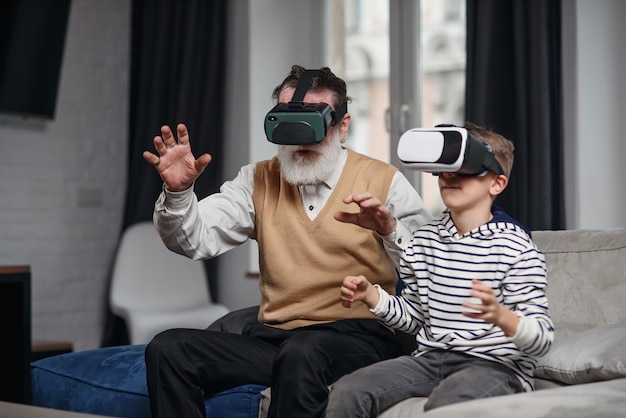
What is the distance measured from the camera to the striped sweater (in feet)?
5.98

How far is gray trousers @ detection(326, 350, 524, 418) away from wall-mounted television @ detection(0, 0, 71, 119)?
8.44 ft

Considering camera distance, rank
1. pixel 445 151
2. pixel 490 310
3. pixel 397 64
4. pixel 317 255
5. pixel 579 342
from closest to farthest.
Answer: pixel 490 310
pixel 445 151
pixel 579 342
pixel 317 255
pixel 397 64

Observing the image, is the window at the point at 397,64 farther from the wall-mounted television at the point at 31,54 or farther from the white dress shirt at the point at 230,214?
the white dress shirt at the point at 230,214

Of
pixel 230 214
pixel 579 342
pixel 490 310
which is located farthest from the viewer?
pixel 230 214

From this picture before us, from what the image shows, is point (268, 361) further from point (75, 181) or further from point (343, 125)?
point (75, 181)

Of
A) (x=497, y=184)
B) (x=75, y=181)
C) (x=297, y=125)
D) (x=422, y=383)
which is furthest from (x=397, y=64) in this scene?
(x=422, y=383)

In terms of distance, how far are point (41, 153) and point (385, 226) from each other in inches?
101

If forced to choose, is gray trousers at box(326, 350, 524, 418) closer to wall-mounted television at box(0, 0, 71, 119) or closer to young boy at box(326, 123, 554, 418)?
young boy at box(326, 123, 554, 418)

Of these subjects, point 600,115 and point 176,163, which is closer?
point 176,163

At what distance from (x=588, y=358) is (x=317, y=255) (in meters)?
0.67

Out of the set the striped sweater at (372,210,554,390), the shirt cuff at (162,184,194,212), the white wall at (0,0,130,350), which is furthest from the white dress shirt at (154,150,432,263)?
the white wall at (0,0,130,350)

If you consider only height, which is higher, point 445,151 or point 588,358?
point 445,151

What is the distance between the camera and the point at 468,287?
190 centimetres

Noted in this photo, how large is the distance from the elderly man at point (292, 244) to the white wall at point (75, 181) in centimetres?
203
